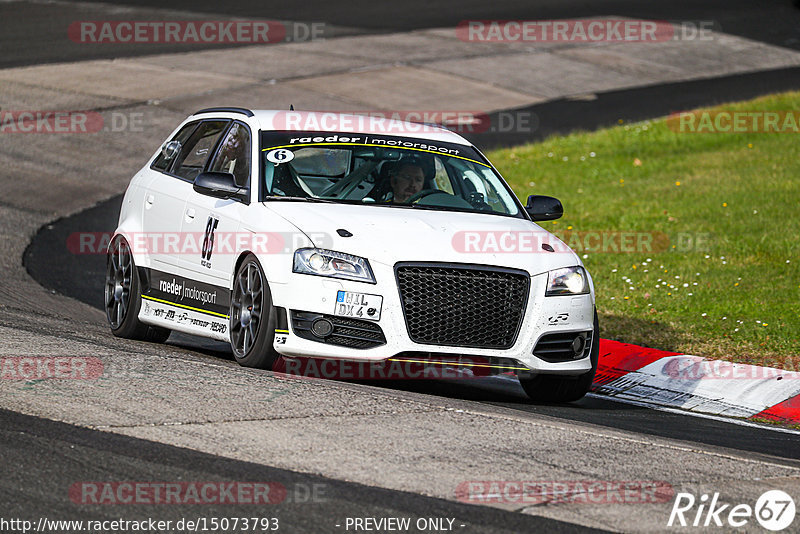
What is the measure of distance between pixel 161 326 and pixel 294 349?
2037 mm

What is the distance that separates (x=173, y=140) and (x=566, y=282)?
3.62 metres

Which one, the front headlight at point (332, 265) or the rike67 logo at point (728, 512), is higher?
the front headlight at point (332, 265)

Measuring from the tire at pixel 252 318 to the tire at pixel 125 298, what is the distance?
5.08ft

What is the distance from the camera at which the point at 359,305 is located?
8055mm

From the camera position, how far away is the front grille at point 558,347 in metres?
8.49

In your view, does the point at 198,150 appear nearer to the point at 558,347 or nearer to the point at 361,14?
the point at 558,347

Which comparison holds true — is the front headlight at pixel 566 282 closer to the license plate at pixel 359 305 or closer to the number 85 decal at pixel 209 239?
the license plate at pixel 359 305

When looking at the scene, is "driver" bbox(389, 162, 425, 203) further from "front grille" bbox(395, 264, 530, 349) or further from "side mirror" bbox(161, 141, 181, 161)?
"side mirror" bbox(161, 141, 181, 161)

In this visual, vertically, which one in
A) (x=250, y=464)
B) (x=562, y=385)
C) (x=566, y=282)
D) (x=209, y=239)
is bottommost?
(x=562, y=385)

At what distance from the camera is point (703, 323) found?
1184 cm

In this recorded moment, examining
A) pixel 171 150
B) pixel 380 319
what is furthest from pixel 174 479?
pixel 171 150

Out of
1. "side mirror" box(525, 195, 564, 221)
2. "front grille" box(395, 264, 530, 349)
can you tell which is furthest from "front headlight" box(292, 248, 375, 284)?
"side mirror" box(525, 195, 564, 221)

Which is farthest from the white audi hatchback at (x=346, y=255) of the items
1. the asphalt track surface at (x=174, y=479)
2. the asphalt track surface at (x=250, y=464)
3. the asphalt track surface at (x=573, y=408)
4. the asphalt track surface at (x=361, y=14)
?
the asphalt track surface at (x=361, y=14)

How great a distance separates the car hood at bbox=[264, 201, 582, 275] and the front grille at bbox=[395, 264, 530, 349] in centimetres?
7
